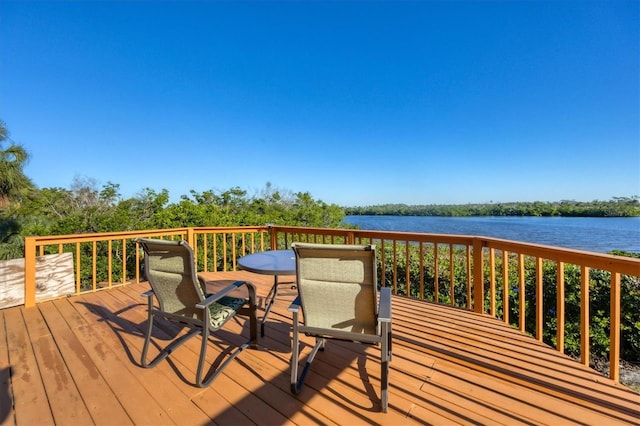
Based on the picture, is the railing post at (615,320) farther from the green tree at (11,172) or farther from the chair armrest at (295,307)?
the green tree at (11,172)

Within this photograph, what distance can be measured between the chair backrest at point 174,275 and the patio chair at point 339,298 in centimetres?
78

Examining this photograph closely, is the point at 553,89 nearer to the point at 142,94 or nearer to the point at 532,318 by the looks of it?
the point at 532,318

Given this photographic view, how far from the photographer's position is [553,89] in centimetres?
730

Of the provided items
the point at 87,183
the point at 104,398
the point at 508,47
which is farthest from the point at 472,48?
the point at 87,183

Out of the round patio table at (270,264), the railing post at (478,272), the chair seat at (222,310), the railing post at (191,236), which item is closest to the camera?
the chair seat at (222,310)

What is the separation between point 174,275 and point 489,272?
4501mm

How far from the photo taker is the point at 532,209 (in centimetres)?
1758

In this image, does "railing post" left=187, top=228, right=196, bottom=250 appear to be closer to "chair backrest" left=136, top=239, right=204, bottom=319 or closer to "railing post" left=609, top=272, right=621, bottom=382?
"chair backrest" left=136, top=239, right=204, bottom=319

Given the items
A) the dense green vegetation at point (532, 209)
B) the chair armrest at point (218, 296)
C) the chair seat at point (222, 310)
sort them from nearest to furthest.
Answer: the chair armrest at point (218, 296)
the chair seat at point (222, 310)
the dense green vegetation at point (532, 209)

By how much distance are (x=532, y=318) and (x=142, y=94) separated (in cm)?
1088

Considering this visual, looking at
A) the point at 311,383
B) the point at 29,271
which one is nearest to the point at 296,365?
the point at 311,383

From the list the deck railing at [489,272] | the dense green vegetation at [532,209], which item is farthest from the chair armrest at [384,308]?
the dense green vegetation at [532,209]

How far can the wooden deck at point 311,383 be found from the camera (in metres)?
1.44

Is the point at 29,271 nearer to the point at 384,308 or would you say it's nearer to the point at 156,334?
the point at 156,334
